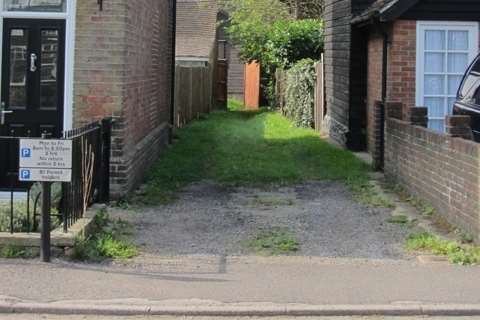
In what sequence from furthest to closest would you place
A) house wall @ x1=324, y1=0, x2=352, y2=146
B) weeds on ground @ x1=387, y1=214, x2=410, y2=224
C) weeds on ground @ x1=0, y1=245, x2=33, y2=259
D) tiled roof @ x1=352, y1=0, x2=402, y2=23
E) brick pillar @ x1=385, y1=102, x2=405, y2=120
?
house wall @ x1=324, y1=0, x2=352, y2=146 → tiled roof @ x1=352, y1=0, x2=402, y2=23 → brick pillar @ x1=385, y1=102, x2=405, y2=120 → weeds on ground @ x1=387, y1=214, x2=410, y2=224 → weeds on ground @ x1=0, y1=245, x2=33, y2=259

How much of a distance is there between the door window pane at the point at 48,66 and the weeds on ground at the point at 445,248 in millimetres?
4693

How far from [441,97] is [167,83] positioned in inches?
256

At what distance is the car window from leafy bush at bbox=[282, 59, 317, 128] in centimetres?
1048

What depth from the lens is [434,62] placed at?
519 inches

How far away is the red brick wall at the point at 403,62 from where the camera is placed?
13.0 metres

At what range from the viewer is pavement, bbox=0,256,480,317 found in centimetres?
586

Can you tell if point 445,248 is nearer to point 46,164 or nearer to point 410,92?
point 46,164

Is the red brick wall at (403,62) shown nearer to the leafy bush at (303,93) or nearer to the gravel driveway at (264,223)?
the gravel driveway at (264,223)

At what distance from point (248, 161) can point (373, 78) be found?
9.45 feet

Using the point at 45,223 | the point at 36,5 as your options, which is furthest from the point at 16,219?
the point at 36,5

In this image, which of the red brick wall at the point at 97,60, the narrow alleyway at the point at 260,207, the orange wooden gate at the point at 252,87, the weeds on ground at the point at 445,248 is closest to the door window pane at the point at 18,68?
the red brick wall at the point at 97,60

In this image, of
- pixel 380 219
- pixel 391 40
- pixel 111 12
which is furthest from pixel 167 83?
pixel 380 219

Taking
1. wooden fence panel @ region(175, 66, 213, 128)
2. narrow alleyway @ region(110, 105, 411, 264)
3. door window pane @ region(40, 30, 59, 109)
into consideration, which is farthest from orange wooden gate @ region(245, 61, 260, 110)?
door window pane @ region(40, 30, 59, 109)

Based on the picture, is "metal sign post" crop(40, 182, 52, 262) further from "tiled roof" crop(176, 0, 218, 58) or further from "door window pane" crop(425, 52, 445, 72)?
"tiled roof" crop(176, 0, 218, 58)
